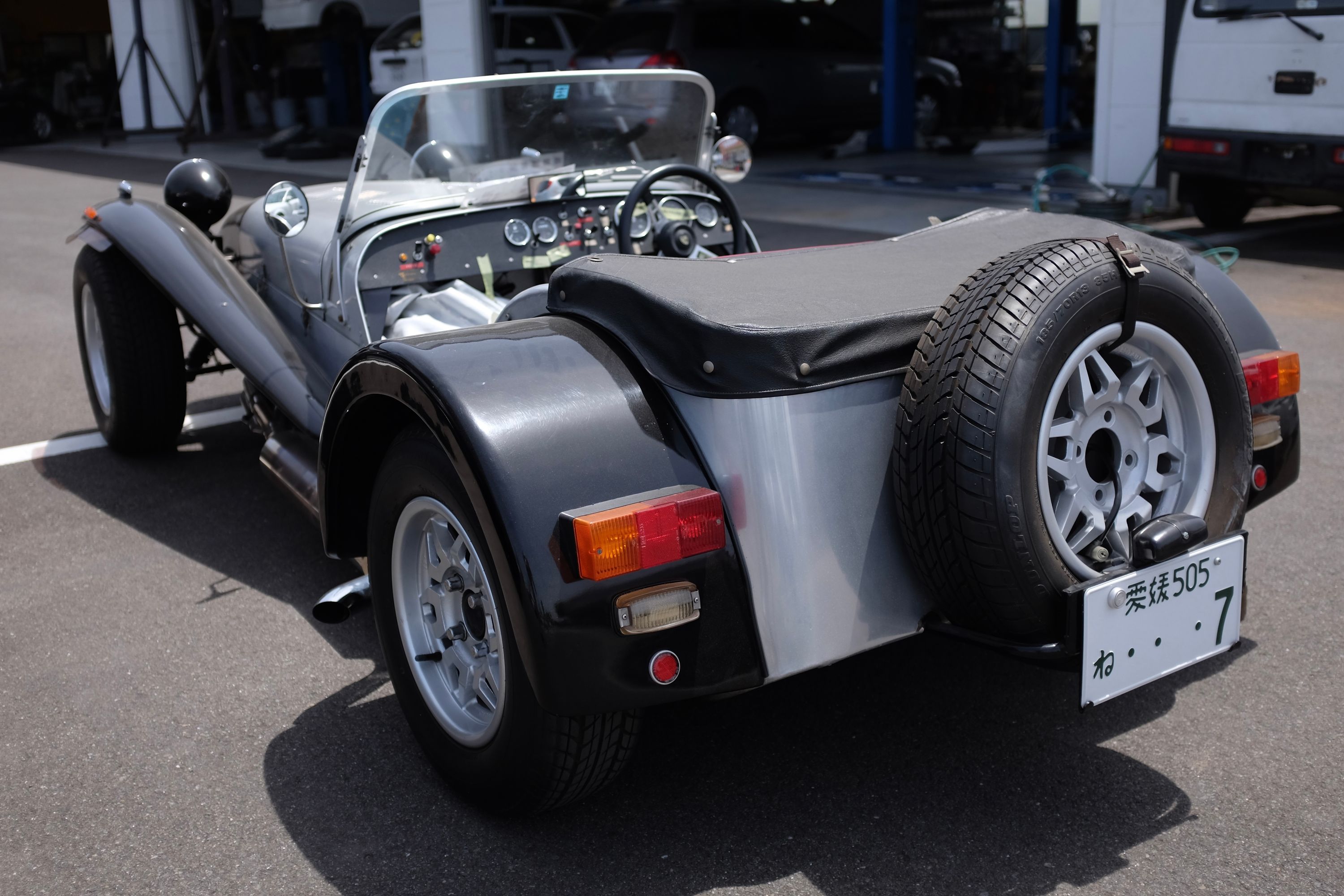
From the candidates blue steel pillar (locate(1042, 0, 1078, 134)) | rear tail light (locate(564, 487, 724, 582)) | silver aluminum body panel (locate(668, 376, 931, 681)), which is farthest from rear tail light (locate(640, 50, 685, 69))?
rear tail light (locate(564, 487, 724, 582))

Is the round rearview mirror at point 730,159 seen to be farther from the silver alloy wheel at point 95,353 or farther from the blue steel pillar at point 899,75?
the blue steel pillar at point 899,75

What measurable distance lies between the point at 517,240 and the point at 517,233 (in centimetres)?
3

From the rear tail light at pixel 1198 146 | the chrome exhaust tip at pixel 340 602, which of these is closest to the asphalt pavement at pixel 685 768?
the chrome exhaust tip at pixel 340 602

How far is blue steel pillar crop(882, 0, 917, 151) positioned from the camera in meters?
15.5

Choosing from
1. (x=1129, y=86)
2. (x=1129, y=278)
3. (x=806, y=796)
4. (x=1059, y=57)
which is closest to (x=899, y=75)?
(x=1059, y=57)

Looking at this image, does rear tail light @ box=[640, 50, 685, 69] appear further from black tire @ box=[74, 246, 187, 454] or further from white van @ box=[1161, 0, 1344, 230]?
black tire @ box=[74, 246, 187, 454]

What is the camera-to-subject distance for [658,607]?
2236 mm

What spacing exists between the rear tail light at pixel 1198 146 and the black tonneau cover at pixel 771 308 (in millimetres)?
6763

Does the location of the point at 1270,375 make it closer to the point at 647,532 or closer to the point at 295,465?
the point at 647,532

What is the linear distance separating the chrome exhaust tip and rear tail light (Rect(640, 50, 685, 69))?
1203 centimetres

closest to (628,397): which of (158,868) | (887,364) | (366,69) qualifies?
(887,364)

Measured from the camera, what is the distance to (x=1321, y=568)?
12.1 feet

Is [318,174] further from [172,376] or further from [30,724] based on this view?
[30,724]

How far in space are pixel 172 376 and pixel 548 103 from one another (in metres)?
1.83
